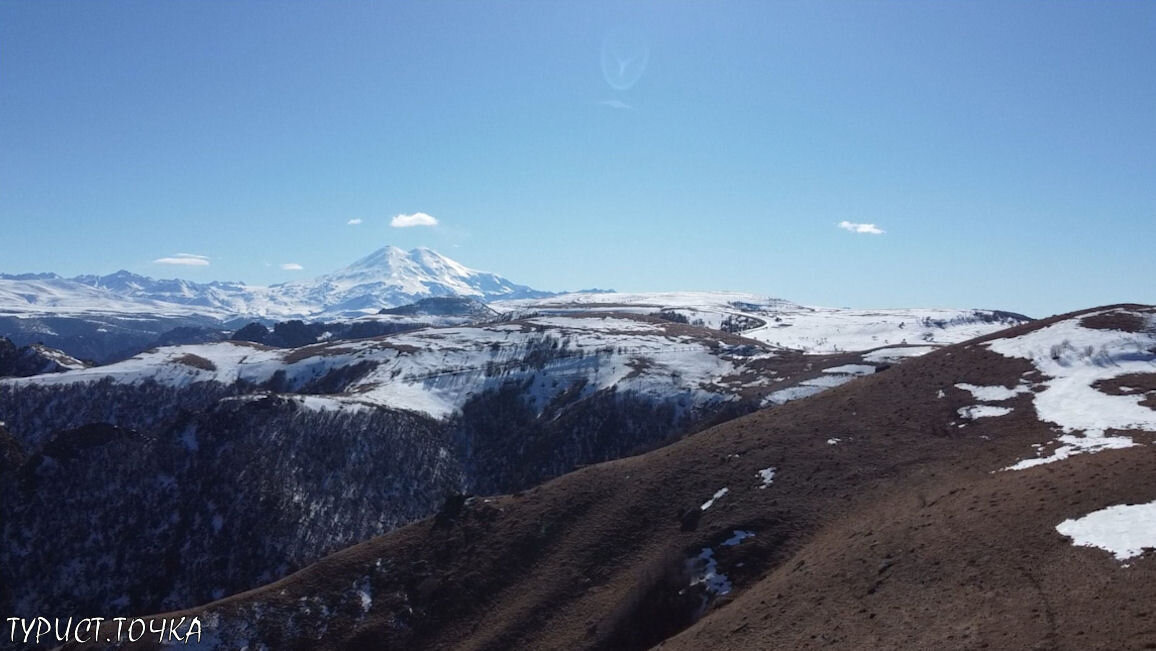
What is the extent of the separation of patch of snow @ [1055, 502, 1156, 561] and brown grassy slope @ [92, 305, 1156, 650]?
0.83m

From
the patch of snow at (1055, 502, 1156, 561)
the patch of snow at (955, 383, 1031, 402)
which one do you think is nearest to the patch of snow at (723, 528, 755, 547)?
the patch of snow at (1055, 502, 1156, 561)

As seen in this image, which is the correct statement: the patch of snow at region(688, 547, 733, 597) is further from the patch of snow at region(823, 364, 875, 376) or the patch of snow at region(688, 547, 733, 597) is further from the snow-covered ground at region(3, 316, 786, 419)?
the patch of snow at region(823, 364, 875, 376)

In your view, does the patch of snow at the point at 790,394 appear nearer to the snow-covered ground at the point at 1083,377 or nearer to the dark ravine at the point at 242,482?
the dark ravine at the point at 242,482

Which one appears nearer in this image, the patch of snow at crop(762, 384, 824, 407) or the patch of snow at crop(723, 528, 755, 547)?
the patch of snow at crop(723, 528, 755, 547)

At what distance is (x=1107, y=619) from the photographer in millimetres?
23516

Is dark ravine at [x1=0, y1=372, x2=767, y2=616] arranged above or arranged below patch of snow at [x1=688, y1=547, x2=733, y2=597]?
below

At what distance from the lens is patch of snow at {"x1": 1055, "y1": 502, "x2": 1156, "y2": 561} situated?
2862cm

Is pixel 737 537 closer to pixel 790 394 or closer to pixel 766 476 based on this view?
pixel 766 476

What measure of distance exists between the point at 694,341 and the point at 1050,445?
119m

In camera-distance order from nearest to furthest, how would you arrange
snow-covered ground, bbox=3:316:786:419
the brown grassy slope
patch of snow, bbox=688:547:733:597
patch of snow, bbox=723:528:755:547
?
the brown grassy slope
patch of snow, bbox=688:547:733:597
patch of snow, bbox=723:528:755:547
snow-covered ground, bbox=3:316:786:419

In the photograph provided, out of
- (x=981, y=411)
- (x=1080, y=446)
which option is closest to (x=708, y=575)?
(x=1080, y=446)

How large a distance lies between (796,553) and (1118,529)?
2057 centimetres

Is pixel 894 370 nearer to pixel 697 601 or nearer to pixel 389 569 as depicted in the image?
pixel 697 601

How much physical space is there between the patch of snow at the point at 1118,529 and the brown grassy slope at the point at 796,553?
0.83 metres
